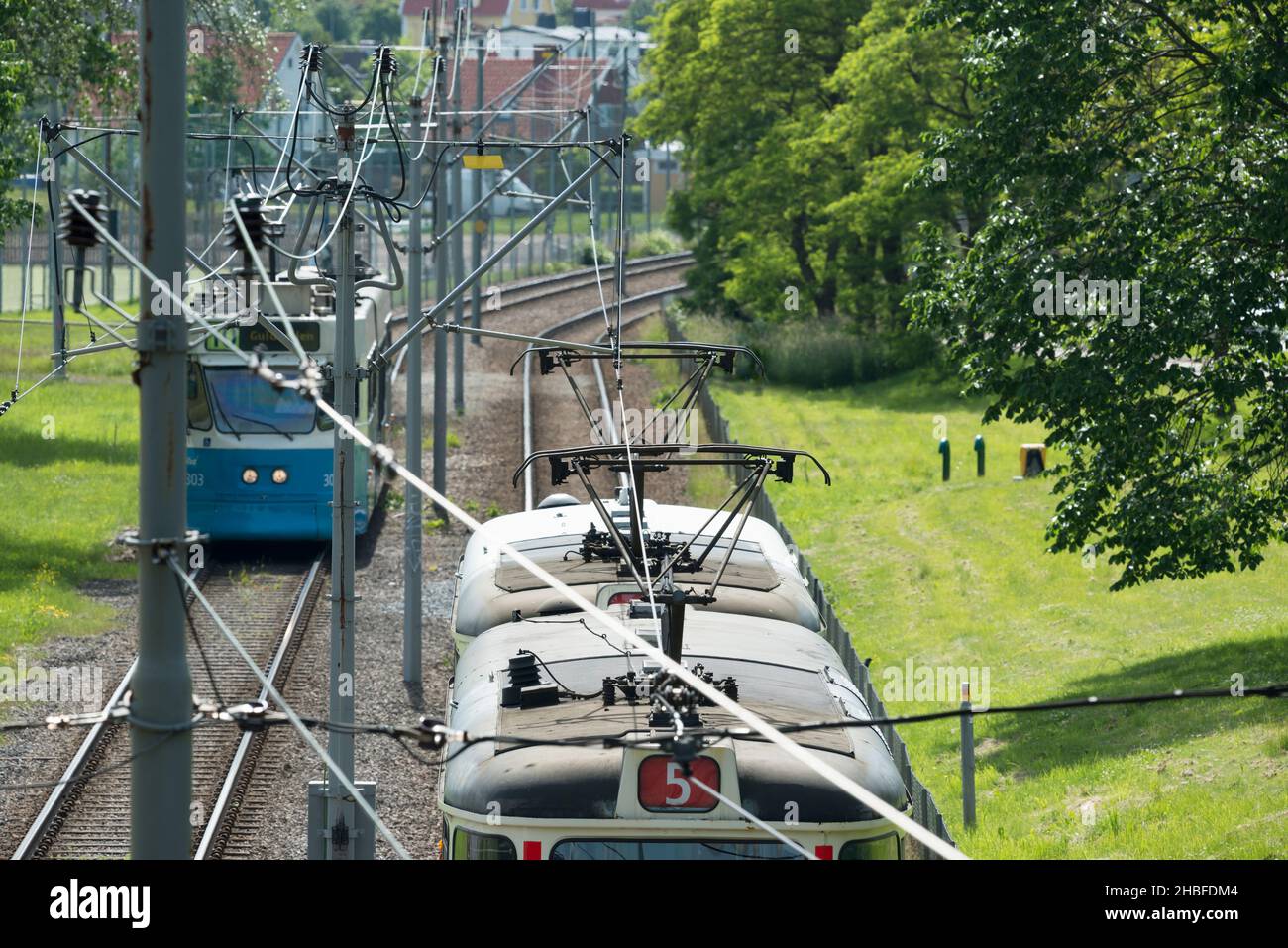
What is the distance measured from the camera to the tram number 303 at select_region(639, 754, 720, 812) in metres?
8.63

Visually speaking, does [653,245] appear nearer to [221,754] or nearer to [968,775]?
[221,754]

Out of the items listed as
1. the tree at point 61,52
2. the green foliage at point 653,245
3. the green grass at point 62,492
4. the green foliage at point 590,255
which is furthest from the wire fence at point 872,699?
the green foliage at point 653,245

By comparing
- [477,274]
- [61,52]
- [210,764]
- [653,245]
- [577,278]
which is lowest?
[210,764]

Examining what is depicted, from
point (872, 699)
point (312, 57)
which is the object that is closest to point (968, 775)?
point (872, 699)

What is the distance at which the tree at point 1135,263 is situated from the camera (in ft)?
56.2

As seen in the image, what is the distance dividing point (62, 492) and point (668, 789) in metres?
21.0

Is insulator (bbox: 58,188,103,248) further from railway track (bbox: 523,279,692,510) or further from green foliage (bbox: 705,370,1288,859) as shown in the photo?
railway track (bbox: 523,279,692,510)

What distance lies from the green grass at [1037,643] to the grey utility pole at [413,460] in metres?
5.05

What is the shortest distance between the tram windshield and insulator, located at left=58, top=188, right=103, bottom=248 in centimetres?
1505

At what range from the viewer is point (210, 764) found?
15.8m

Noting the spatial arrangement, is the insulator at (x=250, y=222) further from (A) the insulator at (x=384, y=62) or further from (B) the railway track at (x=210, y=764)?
(A) the insulator at (x=384, y=62)
